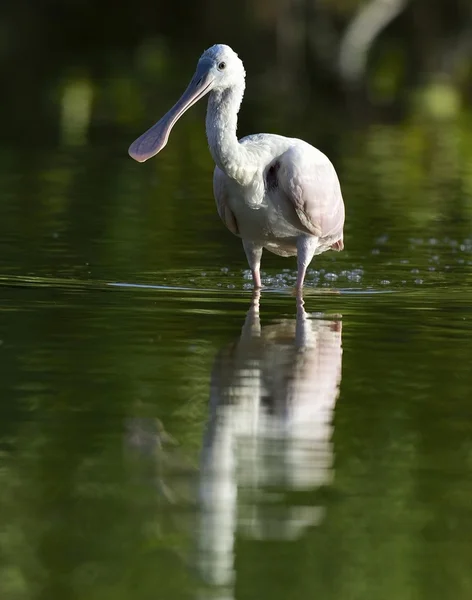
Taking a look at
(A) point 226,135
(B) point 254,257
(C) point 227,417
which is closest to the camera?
(C) point 227,417

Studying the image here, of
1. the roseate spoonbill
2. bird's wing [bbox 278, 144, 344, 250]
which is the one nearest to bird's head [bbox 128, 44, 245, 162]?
the roseate spoonbill

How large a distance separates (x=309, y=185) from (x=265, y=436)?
4.02 meters

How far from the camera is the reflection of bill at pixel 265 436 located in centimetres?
534

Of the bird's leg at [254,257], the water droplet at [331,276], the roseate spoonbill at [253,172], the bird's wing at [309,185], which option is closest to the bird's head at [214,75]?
the roseate spoonbill at [253,172]

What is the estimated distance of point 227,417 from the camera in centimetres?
672

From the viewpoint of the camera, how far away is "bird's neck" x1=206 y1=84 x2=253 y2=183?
9930mm

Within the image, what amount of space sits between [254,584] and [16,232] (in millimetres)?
9167

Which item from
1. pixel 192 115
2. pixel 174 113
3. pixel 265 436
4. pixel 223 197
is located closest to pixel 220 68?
pixel 174 113

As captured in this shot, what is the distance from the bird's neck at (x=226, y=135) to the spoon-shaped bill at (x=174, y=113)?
9 cm

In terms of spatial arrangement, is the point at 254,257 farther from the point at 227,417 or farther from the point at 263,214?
the point at 227,417

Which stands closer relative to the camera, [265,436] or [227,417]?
[265,436]

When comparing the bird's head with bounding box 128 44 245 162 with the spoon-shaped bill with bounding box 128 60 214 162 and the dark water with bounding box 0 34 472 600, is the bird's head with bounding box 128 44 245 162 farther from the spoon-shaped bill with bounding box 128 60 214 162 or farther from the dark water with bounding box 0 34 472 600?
the dark water with bounding box 0 34 472 600

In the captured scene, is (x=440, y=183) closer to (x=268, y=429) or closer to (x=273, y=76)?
(x=268, y=429)

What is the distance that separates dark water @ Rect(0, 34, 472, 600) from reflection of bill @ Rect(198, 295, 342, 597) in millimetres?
12
